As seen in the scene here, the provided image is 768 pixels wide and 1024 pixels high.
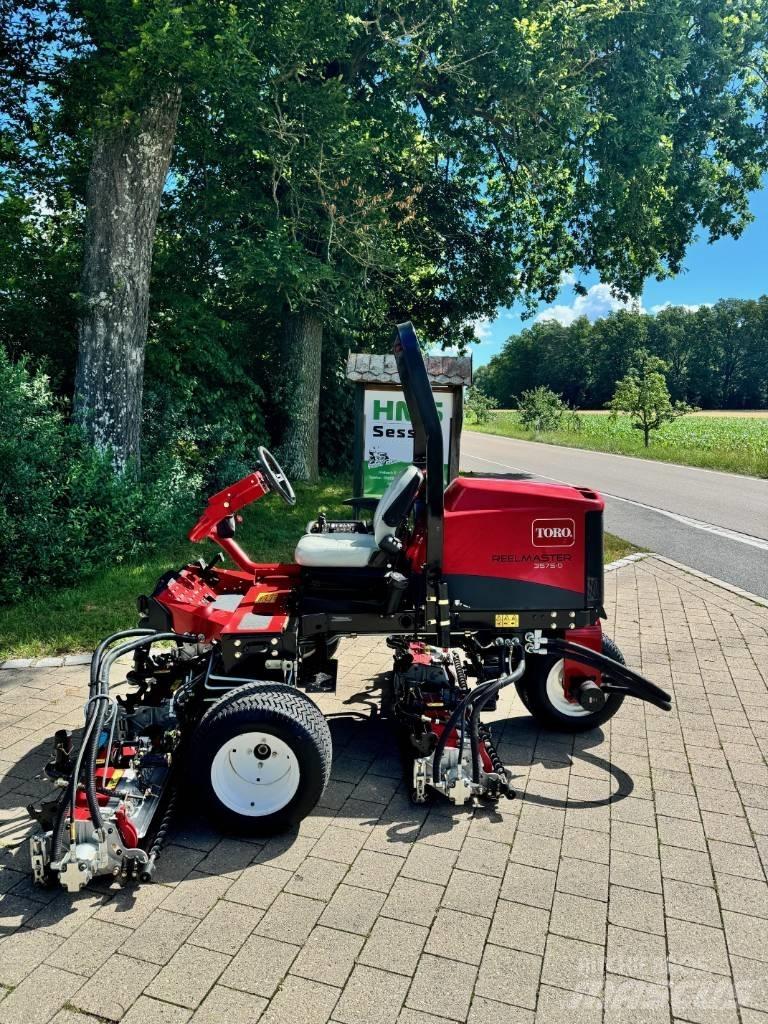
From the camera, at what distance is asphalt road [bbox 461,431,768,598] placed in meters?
9.88

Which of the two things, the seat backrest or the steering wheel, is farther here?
the steering wheel

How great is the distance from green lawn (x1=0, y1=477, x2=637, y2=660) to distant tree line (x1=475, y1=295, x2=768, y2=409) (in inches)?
2830

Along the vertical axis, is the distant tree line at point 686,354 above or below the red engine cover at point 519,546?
above

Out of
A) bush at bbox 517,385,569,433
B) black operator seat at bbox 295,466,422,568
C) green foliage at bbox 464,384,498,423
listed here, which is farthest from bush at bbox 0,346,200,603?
green foliage at bbox 464,384,498,423

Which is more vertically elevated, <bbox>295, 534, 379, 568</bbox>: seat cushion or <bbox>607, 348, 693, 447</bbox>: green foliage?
<bbox>607, 348, 693, 447</bbox>: green foliage

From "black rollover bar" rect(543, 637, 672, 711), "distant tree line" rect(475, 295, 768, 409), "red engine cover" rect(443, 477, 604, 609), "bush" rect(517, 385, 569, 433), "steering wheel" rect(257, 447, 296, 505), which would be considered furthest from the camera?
"distant tree line" rect(475, 295, 768, 409)

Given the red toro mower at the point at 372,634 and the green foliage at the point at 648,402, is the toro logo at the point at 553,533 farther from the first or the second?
the green foliage at the point at 648,402

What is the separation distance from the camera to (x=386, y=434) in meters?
9.42

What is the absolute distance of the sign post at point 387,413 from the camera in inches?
363

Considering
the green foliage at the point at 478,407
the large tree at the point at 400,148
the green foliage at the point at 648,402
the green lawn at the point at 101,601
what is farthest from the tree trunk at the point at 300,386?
the green foliage at the point at 478,407

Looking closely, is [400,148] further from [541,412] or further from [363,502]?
[541,412]

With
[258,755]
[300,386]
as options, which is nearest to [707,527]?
[300,386]

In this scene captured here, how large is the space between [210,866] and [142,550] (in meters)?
5.30

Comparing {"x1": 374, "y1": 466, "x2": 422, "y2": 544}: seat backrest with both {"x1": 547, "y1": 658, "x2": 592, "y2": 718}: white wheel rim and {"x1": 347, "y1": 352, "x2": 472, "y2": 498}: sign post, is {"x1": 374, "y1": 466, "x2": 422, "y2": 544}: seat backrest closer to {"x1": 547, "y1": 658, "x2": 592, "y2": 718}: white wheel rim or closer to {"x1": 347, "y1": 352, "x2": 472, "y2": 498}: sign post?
{"x1": 547, "y1": 658, "x2": 592, "y2": 718}: white wheel rim
